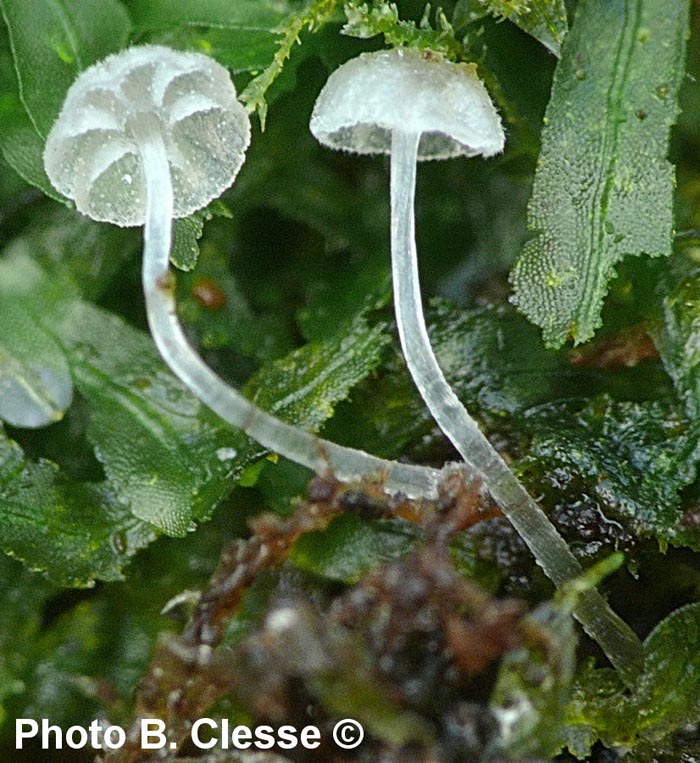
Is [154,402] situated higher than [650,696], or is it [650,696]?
[154,402]

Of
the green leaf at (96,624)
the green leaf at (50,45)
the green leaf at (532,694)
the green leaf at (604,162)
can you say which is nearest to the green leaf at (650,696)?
the green leaf at (532,694)

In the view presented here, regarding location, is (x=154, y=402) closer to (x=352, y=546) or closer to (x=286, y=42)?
(x=352, y=546)

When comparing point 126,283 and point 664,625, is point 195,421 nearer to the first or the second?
point 126,283

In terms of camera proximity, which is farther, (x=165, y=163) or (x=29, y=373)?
(x=29, y=373)

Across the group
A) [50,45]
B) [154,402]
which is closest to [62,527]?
[154,402]

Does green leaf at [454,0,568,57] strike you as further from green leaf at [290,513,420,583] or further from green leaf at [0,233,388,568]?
green leaf at [290,513,420,583]

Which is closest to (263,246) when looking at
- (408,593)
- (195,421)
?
(195,421)

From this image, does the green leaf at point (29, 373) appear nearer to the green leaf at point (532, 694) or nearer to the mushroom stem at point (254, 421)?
the mushroom stem at point (254, 421)

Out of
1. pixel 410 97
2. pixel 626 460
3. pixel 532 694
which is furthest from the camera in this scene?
pixel 626 460
